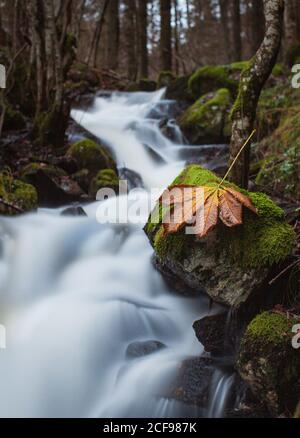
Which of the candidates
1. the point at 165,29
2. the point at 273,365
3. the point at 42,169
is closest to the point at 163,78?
the point at 165,29

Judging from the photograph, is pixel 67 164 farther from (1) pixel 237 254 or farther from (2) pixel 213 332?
(1) pixel 237 254

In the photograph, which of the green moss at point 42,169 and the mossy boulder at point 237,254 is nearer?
the mossy boulder at point 237,254

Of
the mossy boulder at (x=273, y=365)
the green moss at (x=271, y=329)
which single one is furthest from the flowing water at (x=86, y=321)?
the green moss at (x=271, y=329)

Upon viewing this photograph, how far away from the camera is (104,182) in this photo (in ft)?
21.9

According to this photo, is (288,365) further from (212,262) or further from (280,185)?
(280,185)

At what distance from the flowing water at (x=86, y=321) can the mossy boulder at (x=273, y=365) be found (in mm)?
398

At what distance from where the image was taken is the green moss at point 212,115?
845 cm

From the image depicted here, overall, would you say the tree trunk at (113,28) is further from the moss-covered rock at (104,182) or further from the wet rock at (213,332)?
the wet rock at (213,332)

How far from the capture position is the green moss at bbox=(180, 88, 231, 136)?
8445 mm

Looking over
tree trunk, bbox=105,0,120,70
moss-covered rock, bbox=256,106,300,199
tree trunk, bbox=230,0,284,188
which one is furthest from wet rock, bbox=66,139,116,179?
tree trunk, bbox=105,0,120,70

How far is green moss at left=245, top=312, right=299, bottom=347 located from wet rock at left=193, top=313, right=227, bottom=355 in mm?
533

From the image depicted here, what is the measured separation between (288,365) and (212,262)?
35.3 inches

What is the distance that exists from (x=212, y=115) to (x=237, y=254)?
5703 mm

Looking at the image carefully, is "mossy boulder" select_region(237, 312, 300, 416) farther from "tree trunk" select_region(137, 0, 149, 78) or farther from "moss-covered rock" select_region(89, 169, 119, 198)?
"tree trunk" select_region(137, 0, 149, 78)
